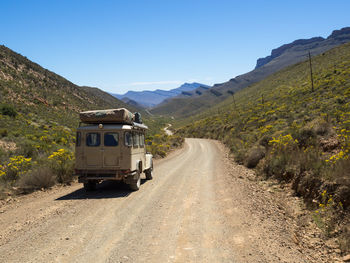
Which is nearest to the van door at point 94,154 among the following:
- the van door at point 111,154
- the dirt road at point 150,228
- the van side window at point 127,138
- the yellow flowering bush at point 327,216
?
the van door at point 111,154

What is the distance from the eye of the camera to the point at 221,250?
16.0ft

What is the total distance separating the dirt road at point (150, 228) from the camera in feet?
15.5

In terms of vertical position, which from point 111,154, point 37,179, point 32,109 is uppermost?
point 32,109

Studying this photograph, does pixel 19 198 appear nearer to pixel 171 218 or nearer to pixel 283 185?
pixel 171 218

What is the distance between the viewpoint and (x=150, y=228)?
609 cm

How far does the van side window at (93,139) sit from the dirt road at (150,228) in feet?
6.50

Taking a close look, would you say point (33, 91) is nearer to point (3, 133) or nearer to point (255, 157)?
point (3, 133)

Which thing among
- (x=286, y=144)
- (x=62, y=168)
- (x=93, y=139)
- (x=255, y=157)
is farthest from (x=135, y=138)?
(x=255, y=157)

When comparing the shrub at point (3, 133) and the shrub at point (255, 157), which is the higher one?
the shrub at point (3, 133)

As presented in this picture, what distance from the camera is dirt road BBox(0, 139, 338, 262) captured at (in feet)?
15.5

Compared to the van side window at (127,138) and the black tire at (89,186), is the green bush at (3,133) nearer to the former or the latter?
the black tire at (89,186)

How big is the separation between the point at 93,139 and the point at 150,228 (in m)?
5.01

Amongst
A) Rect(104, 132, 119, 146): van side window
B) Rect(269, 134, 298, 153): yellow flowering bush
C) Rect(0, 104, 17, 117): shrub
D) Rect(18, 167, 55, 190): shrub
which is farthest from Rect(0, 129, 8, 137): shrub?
Rect(269, 134, 298, 153): yellow flowering bush

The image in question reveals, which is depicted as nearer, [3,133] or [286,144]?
[286,144]
